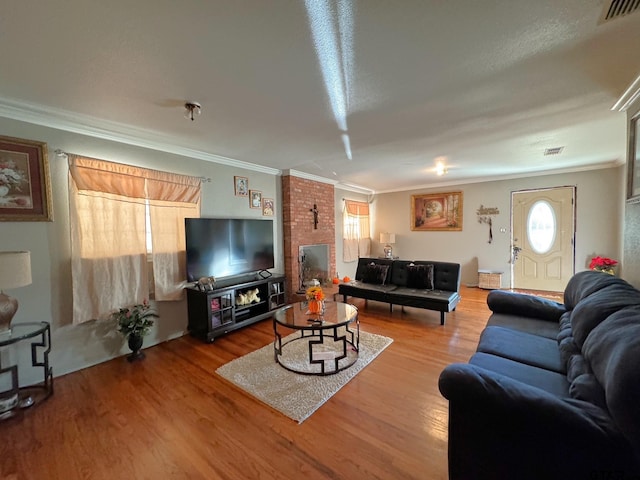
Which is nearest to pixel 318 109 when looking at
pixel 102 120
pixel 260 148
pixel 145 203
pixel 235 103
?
pixel 235 103

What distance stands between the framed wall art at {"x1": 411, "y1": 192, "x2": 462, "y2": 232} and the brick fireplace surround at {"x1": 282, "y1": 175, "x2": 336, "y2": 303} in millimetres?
2570

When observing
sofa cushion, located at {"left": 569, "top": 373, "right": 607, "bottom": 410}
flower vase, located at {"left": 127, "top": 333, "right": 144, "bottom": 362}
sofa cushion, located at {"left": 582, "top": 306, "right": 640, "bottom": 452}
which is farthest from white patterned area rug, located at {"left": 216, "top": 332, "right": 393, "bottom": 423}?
sofa cushion, located at {"left": 582, "top": 306, "right": 640, "bottom": 452}

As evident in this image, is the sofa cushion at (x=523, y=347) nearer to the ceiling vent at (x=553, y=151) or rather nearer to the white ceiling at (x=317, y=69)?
the white ceiling at (x=317, y=69)

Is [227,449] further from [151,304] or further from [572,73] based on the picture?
[572,73]

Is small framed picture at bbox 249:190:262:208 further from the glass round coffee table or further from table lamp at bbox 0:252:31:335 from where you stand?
table lamp at bbox 0:252:31:335

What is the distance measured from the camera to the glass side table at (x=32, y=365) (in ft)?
6.35

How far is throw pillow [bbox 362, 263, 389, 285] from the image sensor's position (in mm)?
4305

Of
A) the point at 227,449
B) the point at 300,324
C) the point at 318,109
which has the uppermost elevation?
the point at 318,109

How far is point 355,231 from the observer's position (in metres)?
6.45

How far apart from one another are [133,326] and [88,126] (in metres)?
2.00

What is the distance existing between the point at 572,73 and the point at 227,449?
10.9ft

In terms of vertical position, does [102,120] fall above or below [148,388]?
above

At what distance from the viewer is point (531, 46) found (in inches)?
58.9

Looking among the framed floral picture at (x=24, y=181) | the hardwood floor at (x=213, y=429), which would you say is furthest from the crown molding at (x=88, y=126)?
the hardwood floor at (x=213, y=429)
